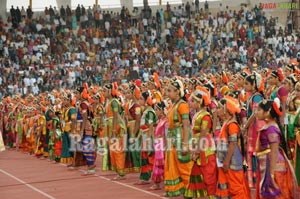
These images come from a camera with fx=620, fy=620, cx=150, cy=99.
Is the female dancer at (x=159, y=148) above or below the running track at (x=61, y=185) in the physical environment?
above

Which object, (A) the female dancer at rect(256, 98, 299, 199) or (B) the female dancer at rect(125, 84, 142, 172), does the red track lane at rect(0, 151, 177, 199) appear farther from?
(A) the female dancer at rect(256, 98, 299, 199)

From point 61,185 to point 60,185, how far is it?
0.02 m

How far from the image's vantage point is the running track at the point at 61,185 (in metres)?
10.4

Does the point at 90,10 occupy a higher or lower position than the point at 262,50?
higher

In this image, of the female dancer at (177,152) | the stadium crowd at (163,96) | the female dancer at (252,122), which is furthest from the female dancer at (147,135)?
the female dancer at (252,122)

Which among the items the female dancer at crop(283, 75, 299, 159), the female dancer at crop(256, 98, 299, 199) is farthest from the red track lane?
the female dancer at crop(256, 98, 299, 199)

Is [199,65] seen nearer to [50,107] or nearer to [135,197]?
[50,107]

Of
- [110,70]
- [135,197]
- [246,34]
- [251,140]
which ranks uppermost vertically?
[246,34]

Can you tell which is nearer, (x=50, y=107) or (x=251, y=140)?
(x=251, y=140)

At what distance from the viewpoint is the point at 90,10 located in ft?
121

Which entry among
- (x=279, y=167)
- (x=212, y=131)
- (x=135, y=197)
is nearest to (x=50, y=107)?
(x=135, y=197)

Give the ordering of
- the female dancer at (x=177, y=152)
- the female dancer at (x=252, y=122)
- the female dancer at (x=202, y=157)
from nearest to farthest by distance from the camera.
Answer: the female dancer at (x=202, y=157) < the female dancer at (x=252, y=122) < the female dancer at (x=177, y=152)

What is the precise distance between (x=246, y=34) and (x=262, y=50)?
2.53 m

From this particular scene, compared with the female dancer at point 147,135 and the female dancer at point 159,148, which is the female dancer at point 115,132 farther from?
the female dancer at point 159,148
